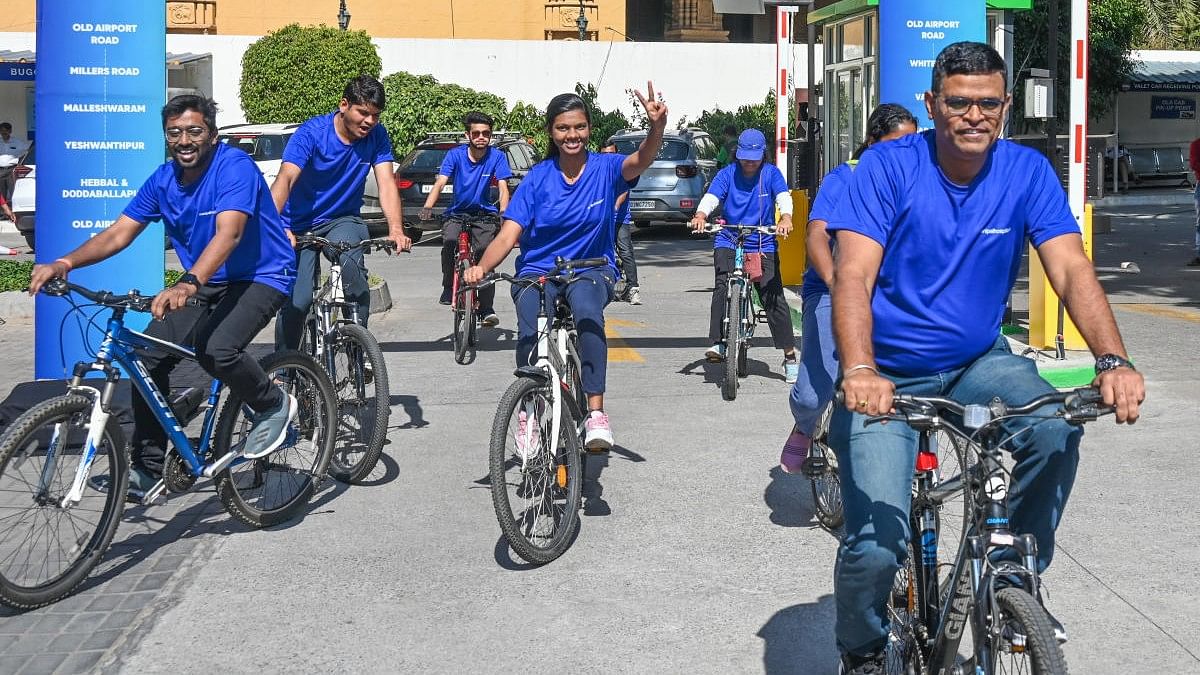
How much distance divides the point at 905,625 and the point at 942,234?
1034 millimetres

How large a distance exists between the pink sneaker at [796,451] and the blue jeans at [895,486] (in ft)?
8.27

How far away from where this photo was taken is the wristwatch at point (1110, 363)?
359cm

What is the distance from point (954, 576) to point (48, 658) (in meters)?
3.01

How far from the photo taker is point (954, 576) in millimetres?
3756

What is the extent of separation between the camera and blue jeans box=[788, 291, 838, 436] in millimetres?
6309

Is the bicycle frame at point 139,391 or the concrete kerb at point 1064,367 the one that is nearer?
the bicycle frame at point 139,391

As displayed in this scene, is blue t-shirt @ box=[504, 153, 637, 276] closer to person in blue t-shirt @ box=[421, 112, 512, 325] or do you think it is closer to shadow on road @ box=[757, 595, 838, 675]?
shadow on road @ box=[757, 595, 838, 675]

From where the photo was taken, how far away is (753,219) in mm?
10336

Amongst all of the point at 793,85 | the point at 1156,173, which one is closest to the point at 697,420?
the point at 793,85

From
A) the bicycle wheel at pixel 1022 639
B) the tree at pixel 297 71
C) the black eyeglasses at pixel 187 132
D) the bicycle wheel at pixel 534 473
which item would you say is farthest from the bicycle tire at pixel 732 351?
the tree at pixel 297 71

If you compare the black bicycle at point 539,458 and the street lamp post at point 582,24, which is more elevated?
the street lamp post at point 582,24

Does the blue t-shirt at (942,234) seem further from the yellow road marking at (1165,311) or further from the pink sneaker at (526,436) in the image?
the yellow road marking at (1165,311)

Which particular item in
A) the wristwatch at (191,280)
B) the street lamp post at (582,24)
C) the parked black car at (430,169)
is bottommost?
the wristwatch at (191,280)

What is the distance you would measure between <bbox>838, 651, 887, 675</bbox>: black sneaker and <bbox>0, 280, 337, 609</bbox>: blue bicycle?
2.96 m
